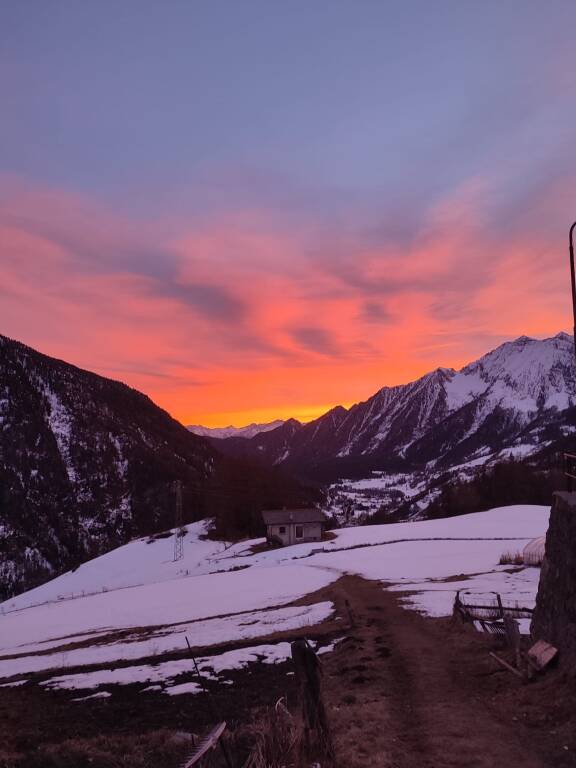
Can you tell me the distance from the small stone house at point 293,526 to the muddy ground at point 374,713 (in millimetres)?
77940

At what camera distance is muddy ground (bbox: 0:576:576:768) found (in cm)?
1131

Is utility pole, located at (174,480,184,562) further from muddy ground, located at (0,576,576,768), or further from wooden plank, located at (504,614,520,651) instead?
wooden plank, located at (504,614,520,651)

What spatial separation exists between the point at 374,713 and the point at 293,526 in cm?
8938

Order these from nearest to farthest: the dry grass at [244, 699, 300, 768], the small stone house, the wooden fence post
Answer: the dry grass at [244, 699, 300, 768] < the wooden fence post < the small stone house

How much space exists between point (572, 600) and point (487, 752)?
4.75m

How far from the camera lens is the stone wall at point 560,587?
13984 millimetres

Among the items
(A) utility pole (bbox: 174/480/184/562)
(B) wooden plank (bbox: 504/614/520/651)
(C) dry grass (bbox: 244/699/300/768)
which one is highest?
(C) dry grass (bbox: 244/699/300/768)

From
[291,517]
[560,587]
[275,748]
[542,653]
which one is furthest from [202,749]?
[291,517]

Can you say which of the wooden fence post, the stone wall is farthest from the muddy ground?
the wooden fence post

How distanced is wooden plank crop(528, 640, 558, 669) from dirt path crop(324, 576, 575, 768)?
40.8 inches

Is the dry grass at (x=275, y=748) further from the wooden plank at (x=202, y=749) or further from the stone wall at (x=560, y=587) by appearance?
the stone wall at (x=560, y=587)

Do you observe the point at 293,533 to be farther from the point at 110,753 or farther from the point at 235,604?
the point at 110,753

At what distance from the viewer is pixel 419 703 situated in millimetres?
14555

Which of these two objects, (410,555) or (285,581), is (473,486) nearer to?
(410,555)
